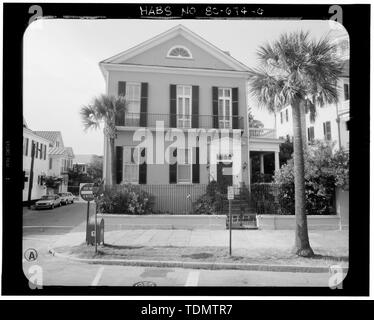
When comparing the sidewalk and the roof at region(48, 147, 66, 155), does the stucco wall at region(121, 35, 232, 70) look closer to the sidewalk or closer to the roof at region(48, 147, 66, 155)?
the roof at region(48, 147, 66, 155)

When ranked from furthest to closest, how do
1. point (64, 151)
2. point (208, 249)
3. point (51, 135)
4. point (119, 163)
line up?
1. point (208, 249)
2. point (119, 163)
3. point (64, 151)
4. point (51, 135)

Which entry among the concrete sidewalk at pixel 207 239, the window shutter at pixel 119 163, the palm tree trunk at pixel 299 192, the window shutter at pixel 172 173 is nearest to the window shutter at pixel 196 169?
the window shutter at pixel 172 173

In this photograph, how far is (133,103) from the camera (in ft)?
17.8

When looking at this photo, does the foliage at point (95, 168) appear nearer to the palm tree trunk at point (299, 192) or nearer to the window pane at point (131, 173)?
the window pane at point (131, 173)

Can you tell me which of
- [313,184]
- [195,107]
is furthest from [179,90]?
A: [313,184]

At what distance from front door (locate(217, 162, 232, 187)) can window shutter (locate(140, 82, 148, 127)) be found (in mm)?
1653

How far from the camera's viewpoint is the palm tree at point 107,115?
3.77 meters

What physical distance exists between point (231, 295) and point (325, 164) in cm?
548

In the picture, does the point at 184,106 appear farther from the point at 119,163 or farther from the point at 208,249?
the point at 208,249

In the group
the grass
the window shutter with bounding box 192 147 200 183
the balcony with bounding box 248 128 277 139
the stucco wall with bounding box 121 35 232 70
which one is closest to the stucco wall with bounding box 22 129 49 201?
the grass

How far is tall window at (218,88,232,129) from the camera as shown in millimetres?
5617

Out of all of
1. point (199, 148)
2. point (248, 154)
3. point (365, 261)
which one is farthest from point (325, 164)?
point (365, 261)

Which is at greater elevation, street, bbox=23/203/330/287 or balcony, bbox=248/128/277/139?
balcony, bbox=248/128/277/139

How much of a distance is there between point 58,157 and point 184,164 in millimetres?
2047
